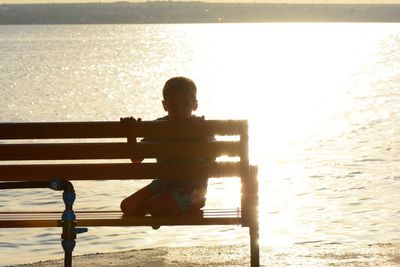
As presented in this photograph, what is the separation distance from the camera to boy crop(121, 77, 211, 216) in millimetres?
8023

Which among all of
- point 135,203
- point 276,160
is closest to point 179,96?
point 135,203

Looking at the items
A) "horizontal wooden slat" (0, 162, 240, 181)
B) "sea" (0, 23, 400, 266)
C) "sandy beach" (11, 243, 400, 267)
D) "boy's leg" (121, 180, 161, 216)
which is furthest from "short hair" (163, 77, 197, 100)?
"sea" (0, 23, 400, 266)

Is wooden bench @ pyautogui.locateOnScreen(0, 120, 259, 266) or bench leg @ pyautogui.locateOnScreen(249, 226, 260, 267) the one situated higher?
wooden bench @ pyautogui.locateOnScreen(0, 120, 259, 266)

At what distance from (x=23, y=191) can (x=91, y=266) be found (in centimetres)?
831

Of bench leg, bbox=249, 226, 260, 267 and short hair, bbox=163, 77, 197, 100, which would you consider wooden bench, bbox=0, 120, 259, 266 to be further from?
short hair, bbox=163, 77, 197, 100

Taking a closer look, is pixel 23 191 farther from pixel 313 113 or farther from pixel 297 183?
pixel 313 113

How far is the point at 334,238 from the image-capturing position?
42.8 ft

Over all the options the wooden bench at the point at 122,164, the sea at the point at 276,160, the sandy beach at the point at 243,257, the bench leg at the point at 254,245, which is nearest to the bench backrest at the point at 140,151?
the wooden bench at the point at 122,164

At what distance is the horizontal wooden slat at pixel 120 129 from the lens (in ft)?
26.0

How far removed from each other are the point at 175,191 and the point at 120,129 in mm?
540

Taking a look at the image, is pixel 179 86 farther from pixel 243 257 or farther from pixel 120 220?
pixel 243 257

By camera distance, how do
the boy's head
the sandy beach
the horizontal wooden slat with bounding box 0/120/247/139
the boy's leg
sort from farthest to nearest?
the sandy beach
the boy's leg
the boy's head
the horizontal wooden slat with bounding box 0/120/247/139

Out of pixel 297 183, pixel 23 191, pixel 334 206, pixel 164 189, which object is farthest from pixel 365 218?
pixel 164 189

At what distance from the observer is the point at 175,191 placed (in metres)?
8.12
